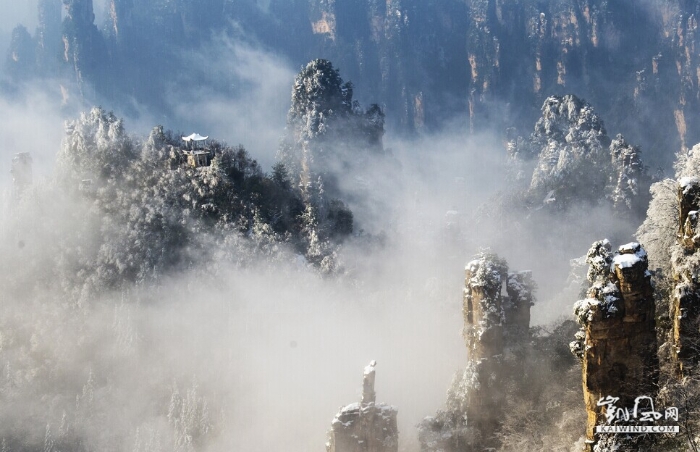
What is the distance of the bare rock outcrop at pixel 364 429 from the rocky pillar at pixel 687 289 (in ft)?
66.7

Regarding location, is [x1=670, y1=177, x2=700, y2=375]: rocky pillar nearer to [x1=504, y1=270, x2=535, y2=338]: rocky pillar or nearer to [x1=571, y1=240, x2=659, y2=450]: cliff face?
[x1=571, y1=240, x2=659, y2=450]: cliff face

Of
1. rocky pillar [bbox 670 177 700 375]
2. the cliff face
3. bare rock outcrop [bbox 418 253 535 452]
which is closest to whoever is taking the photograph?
the cliff face

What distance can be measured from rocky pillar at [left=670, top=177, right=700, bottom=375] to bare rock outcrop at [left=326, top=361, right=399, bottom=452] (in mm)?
20341

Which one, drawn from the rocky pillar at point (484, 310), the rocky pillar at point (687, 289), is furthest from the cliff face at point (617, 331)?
the rocky pillar at point (484, 310)

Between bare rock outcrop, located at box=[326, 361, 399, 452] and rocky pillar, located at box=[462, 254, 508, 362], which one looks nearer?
rocky pillar, located at box=[462, 254, 508, 362]

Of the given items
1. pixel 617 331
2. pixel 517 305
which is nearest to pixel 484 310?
pixel 517 305

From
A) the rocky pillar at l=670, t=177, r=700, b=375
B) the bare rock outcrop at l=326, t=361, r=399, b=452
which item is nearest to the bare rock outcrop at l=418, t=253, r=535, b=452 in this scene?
the bare rock outcrop at l=326, t=361, r=399, b=452

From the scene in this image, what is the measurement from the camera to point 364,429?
49.8 meters

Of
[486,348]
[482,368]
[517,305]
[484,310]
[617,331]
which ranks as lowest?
[617,331]

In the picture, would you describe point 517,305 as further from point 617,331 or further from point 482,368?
point 617,331

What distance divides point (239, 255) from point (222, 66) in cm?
6535

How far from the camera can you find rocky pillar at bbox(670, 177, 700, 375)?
35312 mm

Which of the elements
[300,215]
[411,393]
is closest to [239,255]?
[300,215]

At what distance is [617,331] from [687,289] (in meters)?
4.99
